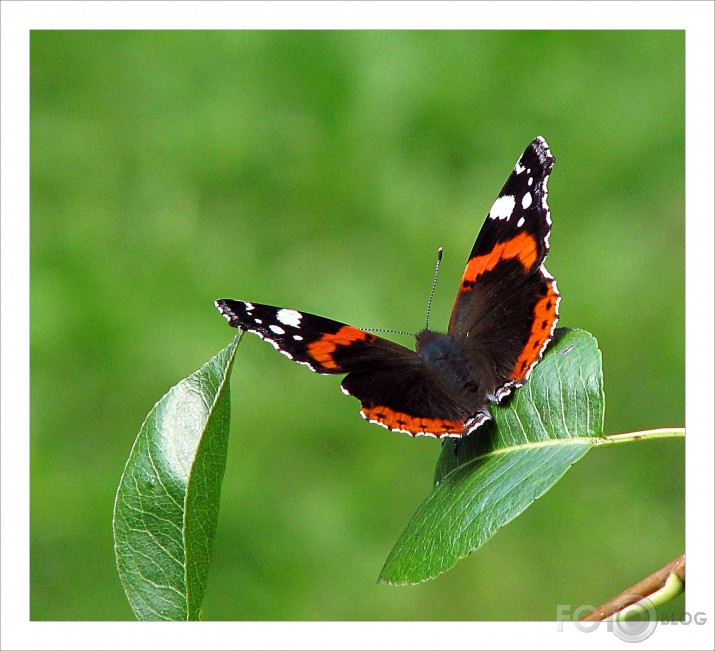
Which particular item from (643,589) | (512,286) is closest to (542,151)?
(512,286)

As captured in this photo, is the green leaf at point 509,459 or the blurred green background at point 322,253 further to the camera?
the blurred green background at point 322,253

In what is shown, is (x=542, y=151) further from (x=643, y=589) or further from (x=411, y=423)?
(x=643, y=589)

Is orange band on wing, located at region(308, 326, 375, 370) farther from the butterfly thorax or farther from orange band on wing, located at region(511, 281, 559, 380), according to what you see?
orange band on wing, located at region(511, 281, 559, 380)

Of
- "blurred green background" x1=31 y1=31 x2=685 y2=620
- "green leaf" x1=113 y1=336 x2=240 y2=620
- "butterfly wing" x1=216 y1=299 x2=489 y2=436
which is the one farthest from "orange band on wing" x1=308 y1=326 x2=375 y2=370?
"blurred green background" x1=31 y1=31 x2=685 y2=620

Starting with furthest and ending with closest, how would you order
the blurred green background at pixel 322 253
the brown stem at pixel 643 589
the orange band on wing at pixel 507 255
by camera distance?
the blurred green background at pixel 322 253
the orange band on wing at pixel 507 255
the brown stem at pixel 643 589

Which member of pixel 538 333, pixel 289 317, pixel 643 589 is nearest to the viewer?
pixel 643 589

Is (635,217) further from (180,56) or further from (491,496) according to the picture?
(491,496)

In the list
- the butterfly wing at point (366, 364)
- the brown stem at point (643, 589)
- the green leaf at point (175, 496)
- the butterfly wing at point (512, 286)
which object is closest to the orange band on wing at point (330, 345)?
the butterfly wing at point (366, 364)

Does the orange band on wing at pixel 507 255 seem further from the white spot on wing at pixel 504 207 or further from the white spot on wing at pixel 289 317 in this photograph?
the white spot on wing at pixel 289 317
